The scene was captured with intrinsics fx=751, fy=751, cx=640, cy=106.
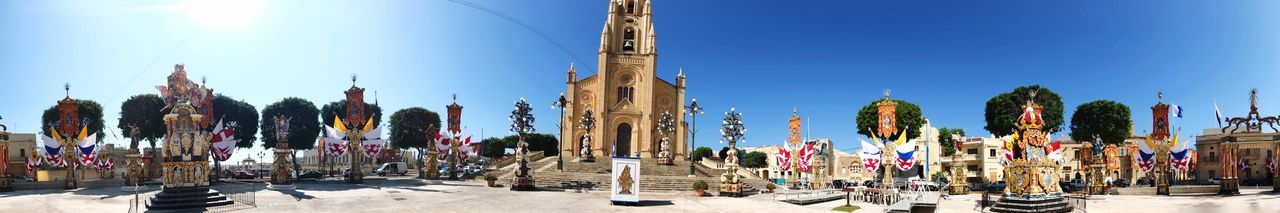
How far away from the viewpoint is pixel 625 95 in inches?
2884

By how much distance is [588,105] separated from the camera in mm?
73188

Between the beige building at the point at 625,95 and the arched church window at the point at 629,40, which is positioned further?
the arched church window at the point at 629,40

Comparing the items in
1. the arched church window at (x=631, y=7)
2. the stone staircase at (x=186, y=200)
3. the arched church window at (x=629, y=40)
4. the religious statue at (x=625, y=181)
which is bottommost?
the stone staircase at (x=186, y=200)

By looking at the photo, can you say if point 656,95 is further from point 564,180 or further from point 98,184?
point 98,184

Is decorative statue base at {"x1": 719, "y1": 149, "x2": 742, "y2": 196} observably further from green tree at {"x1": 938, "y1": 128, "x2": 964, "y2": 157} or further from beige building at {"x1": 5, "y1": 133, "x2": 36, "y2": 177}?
beige building at {"x1": 5, "y1": 133, "x2": 36, "y2": 177}

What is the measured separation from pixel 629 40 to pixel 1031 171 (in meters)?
53.1

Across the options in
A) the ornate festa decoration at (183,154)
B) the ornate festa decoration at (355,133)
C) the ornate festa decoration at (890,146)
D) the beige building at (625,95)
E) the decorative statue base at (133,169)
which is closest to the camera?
the ornate festa decoration at (183,154)

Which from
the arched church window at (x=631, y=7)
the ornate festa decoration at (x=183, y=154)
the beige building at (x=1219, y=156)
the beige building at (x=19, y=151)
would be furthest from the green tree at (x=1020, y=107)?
the beige building at (x=19, y=151)

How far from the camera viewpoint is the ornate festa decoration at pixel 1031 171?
23797 millimetres

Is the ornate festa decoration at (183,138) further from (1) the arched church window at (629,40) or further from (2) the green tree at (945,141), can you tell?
(2) the green tree at (945,141)

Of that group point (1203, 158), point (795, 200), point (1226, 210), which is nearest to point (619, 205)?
point (795, 200)

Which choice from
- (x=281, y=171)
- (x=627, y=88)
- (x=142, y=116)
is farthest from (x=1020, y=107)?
(x=142, y=116)

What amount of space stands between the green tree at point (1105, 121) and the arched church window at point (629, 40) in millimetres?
38725

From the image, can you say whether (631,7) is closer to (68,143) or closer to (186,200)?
(68,143)
